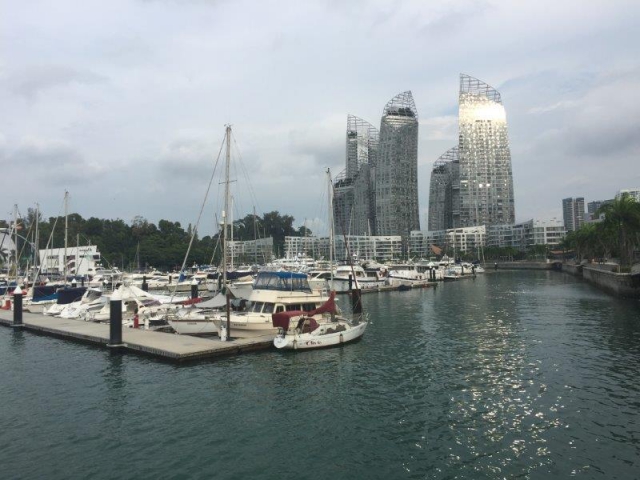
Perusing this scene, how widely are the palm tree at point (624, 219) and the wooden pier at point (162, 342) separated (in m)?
66.4

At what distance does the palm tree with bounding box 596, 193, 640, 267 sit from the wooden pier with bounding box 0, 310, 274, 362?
66441 mm

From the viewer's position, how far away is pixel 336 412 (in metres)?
19.1

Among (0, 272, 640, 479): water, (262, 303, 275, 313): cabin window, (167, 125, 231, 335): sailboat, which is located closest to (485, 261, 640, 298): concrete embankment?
(0, 272, 640, 479): water

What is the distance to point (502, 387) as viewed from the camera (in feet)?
72.9

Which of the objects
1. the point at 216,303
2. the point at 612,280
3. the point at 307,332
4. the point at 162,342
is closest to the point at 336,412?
the point at 307,332

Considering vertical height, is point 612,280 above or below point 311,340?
above

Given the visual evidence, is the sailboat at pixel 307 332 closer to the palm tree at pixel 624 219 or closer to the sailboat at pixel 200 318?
the sailboat at pixel 200 318

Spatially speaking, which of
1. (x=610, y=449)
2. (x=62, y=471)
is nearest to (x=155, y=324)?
(x=62, y=471)

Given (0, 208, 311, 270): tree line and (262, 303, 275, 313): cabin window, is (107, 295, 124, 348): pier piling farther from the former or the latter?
(0, 208, 311, 270): tree line

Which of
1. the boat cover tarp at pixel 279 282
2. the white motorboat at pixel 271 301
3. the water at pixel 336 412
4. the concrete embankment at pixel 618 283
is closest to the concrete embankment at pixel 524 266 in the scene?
the concrete embankment at pixel 618 283

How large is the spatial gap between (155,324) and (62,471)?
28083mm

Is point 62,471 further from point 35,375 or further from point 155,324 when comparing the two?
point 155,324

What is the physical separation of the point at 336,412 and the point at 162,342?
16.2 meters

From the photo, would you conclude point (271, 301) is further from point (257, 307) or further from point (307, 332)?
point (307, 332)
